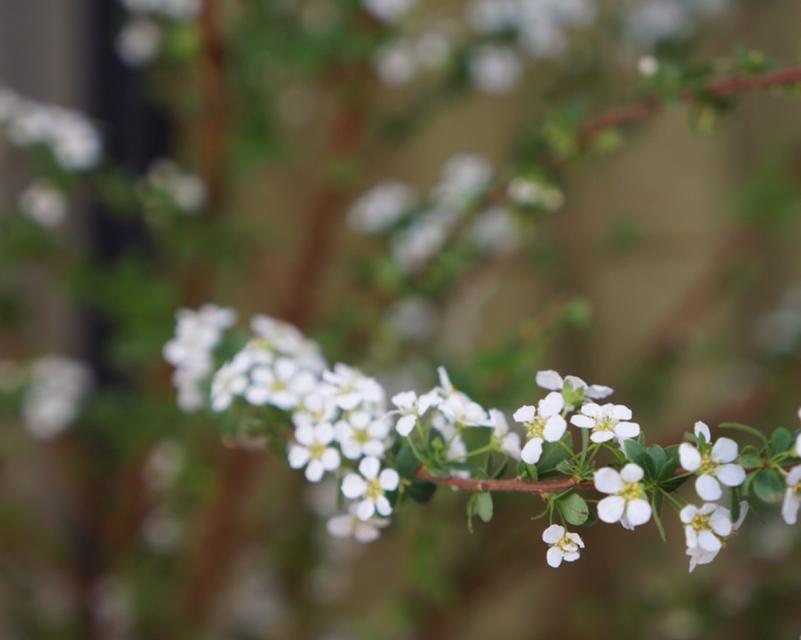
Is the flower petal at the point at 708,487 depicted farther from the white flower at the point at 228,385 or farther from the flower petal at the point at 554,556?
the white flower at the point at 228,385

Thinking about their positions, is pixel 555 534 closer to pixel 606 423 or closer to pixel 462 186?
pixel 606 423

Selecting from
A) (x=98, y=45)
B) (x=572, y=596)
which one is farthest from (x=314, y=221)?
(x=572, y=596)

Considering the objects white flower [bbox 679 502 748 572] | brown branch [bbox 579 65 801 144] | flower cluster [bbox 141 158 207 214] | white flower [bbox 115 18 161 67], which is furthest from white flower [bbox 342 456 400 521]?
white flower [bbox 115 18 161 67]

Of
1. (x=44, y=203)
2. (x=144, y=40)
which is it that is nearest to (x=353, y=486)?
(x=44, y=203)

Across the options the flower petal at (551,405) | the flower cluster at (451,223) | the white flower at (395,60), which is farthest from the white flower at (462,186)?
the flower petal at (551,405)

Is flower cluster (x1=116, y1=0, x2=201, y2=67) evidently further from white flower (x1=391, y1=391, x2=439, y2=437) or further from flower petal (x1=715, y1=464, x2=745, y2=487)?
flower petal (x1=715, y1=464, x2=745, y2=487)
